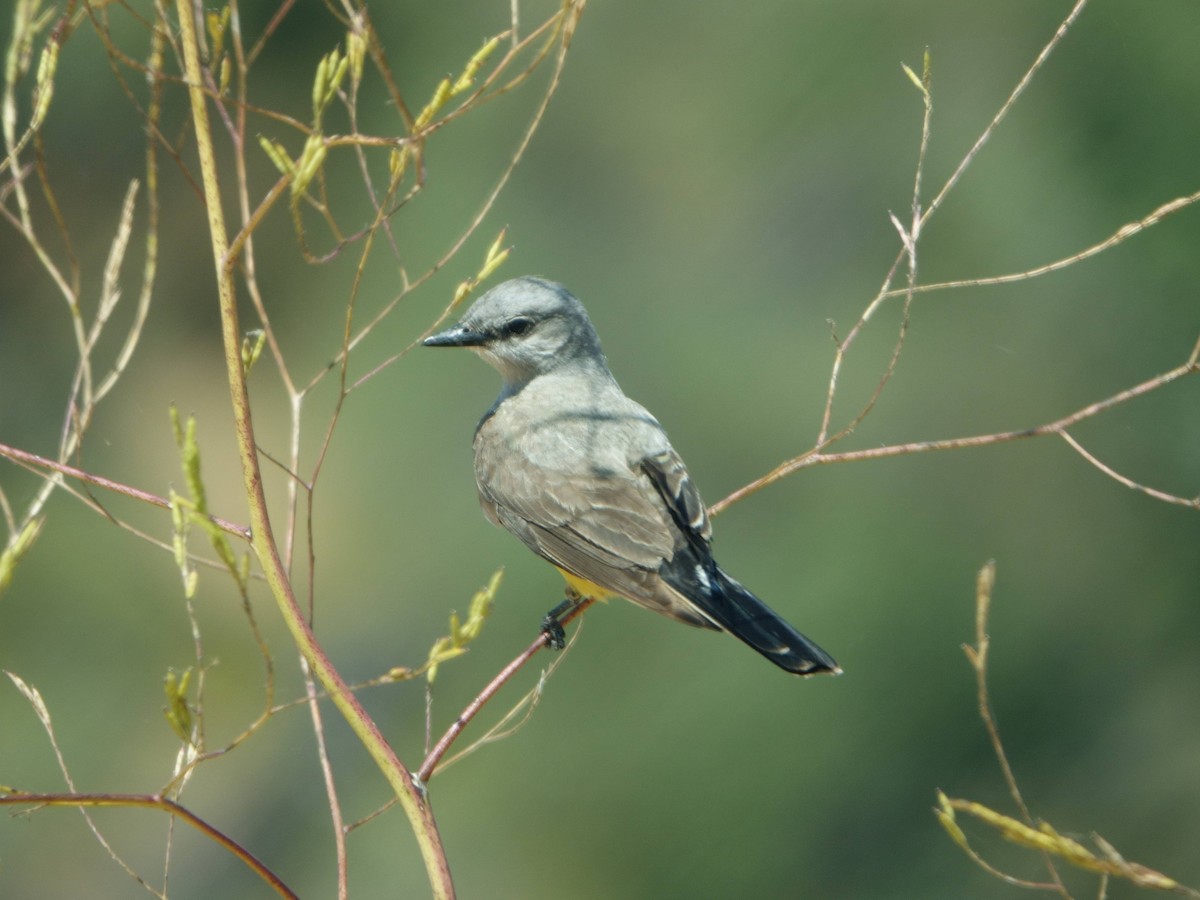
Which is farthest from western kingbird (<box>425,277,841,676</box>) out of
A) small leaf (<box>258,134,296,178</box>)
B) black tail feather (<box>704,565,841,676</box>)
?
small leaf (<box>258,134,296,178</box>)

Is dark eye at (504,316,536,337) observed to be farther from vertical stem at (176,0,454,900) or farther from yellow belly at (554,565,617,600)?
vertical stem at (176,0,454,900)

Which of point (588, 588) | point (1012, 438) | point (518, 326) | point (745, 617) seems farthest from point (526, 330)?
point (1012, 438)

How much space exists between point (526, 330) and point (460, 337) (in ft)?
0.77

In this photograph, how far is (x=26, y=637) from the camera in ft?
28.6

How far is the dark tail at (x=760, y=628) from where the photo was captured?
2918mm

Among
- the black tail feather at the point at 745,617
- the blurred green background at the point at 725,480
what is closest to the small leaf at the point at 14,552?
the black tail feather at the point at 745,617

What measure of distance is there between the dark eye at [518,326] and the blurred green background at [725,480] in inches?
94.8

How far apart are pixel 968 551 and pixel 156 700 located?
217 inches

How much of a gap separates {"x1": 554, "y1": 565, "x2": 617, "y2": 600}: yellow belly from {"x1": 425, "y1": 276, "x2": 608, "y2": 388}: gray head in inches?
29.7

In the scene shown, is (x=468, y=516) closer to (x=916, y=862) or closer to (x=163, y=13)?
(x=916, y=862)

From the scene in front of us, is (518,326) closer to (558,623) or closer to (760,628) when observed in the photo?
(558,623)

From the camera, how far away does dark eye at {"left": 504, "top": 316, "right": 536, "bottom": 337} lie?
3953 millimetres

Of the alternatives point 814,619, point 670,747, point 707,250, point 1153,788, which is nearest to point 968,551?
point 814,619

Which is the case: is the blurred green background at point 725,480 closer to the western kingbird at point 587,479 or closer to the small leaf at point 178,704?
the western kingbird at point 587,479
